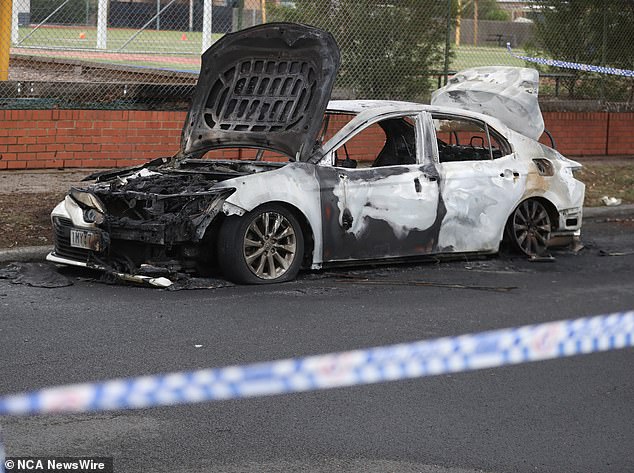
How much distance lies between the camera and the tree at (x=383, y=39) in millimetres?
14586

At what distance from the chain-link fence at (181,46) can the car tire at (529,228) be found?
5.04m

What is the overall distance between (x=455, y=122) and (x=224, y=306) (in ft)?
11.4

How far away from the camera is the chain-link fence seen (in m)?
13.2

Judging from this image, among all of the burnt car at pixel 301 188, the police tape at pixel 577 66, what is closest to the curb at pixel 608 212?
the burnt car at pixel 301 188

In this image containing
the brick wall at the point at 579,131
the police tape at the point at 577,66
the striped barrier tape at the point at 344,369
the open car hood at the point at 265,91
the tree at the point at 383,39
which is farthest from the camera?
the police tape at the point at 577,66

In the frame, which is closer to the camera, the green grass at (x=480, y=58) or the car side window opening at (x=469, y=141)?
the car side window opening at (x=469, y=141)

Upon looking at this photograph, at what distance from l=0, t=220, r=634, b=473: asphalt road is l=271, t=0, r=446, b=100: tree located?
5802 millimetres

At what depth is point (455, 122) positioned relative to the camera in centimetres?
1026

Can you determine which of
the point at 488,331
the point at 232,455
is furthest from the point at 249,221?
the point at 232,455

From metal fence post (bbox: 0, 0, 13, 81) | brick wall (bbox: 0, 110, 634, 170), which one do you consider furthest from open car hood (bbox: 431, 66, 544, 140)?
metal fence post (bbox: 0, 0, 13, 81)

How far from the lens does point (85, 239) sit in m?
8.54

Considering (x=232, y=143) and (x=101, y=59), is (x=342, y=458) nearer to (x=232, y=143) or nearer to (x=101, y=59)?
(x=232, y=143)

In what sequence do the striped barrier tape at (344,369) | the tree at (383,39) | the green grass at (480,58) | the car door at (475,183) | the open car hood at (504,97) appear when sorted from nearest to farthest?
the striped barrier tape at (344,369) < the car door at (475,183) < the open car hood at (504,97) < the tree at (383,39) < the green grass at (480,58)

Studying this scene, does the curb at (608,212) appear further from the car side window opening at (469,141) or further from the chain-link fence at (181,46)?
the car side window opening at (469,141)
